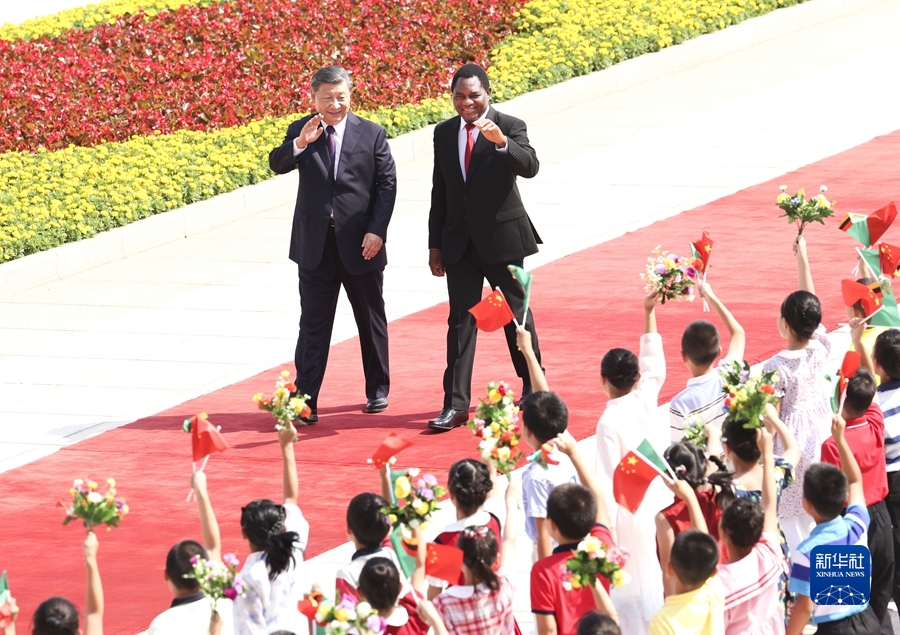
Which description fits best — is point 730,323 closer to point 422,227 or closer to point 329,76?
point 329,76

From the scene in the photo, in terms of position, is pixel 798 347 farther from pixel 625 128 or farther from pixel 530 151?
pixel 625 128

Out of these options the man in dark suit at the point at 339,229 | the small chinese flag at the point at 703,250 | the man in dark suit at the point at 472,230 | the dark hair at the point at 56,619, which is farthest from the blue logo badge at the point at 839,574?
the man in dark suit at the point at 339,229

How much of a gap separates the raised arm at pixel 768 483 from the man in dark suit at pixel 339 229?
477 cm

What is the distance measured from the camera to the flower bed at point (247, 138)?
53.7 feet

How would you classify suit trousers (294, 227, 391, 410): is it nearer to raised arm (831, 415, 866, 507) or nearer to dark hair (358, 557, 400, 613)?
raised arm (831, 415, 866, 507)

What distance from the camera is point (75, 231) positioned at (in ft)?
Result: 52.8

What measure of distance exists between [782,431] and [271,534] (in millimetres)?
2121

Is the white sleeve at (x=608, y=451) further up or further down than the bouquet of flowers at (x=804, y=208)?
further down

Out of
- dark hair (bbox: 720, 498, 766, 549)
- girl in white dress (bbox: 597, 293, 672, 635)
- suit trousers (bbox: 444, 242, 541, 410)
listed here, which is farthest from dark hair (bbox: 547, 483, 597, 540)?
suit trousers (bbox: 444, 242, 541, 410)

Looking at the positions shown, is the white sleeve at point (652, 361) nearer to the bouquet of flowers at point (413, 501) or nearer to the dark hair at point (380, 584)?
the bouquet of flowers at point (413, 501)

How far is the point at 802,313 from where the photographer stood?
8539 mm

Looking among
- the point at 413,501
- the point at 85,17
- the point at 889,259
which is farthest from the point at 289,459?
the point at 85,17

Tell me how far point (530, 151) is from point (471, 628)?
538cm

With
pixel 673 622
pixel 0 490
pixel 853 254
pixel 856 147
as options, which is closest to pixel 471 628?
pixel 673 622
